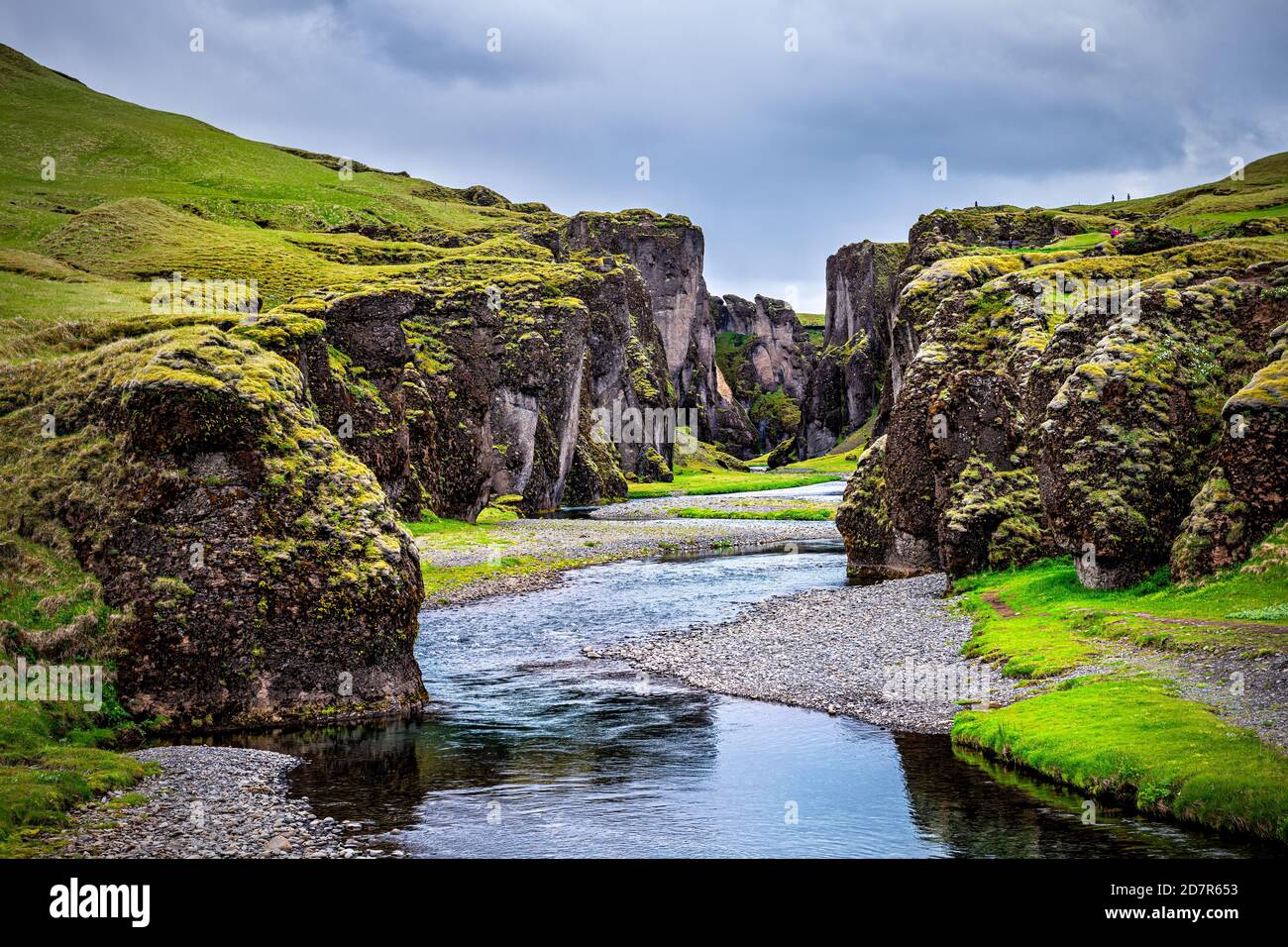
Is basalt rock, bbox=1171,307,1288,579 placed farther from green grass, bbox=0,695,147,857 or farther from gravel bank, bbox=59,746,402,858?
green grass, bbox=0,695,147,857

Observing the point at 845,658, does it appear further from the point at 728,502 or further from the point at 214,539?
the point at 728,502

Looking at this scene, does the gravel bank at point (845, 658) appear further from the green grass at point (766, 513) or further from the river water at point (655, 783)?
the green grass at point (766, 513)

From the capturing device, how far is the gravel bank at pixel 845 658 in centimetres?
3070

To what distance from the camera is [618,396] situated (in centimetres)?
16950

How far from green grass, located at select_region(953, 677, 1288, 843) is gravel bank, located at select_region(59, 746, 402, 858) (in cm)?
1649

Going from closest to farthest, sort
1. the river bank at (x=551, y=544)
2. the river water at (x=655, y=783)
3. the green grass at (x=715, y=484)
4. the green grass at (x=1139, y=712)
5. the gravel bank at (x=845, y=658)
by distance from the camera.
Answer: the green grass at (x=1139, y=712) < the river water at (x=655, y=783) < the gravel bank at (x=845, y=658) < the river bank at (x=551, y=544) < the green grass at (x=715, y=484)

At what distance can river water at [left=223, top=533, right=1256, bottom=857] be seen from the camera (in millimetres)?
19938

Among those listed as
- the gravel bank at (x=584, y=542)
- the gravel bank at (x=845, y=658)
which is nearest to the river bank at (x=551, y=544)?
the gravel bank at (x=584, y=542)

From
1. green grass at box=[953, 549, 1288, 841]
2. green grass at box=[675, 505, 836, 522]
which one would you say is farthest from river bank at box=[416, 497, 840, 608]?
green grass at box=[953, 549, 1288, 841]

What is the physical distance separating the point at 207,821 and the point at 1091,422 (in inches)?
1398

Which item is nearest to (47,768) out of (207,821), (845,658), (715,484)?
(207,821)

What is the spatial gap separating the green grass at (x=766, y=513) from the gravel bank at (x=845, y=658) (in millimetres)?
58405
